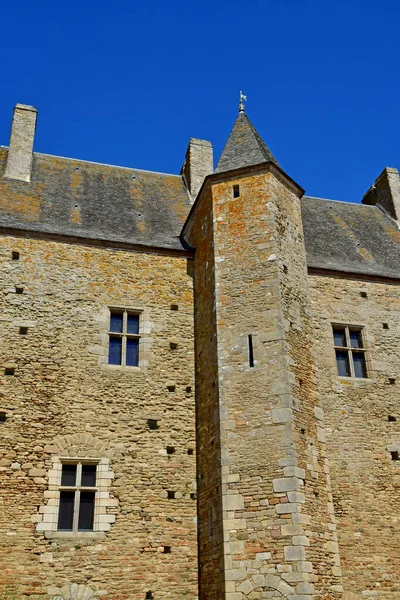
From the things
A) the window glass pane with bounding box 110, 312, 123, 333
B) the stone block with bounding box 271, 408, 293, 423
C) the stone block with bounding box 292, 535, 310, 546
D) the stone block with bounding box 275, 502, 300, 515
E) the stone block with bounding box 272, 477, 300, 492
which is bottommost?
the stone block with bounding box 292, 535, 310, 546

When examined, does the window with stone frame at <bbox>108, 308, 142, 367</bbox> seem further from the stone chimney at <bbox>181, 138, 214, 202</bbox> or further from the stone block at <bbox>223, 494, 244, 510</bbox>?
the stone chimney at <bbox>181, 138, 214, 202</bbox>

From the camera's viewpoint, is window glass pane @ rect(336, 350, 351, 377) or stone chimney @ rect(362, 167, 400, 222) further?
stone chimney @ rect(362, 167, 400, 222)

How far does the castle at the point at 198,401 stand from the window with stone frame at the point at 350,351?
0.04m

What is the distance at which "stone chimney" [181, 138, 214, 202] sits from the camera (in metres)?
17.8

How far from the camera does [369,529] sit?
12219mm

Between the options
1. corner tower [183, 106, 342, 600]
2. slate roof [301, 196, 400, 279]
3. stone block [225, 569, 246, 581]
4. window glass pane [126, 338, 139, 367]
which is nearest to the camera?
stone block [225, 569, 246, 581]

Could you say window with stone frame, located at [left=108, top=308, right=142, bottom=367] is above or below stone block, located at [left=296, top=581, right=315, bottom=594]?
above

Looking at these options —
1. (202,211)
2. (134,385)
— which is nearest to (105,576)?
(134,385)

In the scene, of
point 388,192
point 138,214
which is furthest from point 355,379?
point 388,192

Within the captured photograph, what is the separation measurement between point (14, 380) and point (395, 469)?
7.77 m

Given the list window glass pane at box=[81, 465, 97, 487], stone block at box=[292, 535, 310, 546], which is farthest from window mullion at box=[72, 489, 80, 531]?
stone block at box=[292, 535, 310, 546]

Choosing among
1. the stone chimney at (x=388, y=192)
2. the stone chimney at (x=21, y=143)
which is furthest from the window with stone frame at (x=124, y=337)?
the stone chimney at (x=388, y=192)

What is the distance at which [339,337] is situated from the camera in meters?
14.2

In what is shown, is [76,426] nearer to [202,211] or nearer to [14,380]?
[14,380]
